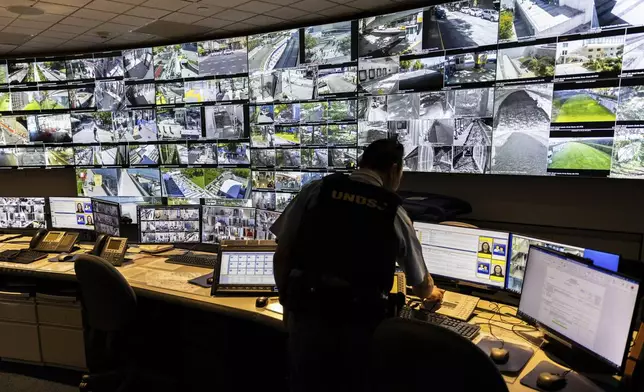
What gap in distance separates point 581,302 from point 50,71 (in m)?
5.50

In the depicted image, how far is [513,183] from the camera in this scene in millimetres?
3156

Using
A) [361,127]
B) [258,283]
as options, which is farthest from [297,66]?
[258,283]

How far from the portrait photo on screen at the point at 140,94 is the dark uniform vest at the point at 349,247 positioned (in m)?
Answer: 3.57

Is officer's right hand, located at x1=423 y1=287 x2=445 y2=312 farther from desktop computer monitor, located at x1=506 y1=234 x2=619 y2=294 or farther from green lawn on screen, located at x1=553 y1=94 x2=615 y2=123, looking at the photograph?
green lawn on screen, located at x1=553 y1=94 x2=615 y2=123

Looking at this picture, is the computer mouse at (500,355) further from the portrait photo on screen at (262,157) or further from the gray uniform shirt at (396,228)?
the portrait photo on screen at (262,157)

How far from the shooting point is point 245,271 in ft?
7.77

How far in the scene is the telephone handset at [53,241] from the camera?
128 inches

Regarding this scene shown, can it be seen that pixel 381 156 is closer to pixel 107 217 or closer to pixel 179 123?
pixel 107 217

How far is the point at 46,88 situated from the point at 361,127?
3.77 m

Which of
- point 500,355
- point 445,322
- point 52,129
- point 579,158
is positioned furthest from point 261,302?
point 52,129

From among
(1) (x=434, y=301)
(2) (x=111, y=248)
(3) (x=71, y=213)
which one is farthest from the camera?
(3) (x=71, y=213)

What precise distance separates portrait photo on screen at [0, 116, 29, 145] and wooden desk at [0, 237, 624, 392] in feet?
7.99

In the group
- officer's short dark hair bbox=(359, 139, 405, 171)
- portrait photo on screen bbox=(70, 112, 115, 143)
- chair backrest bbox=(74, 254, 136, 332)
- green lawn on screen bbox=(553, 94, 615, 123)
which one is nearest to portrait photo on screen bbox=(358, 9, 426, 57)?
green lawn on screen bbox=(553, 94, 615, 123)

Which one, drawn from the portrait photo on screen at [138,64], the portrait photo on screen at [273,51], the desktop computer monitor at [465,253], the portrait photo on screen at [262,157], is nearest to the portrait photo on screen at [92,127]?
the portrait photo on screen at [138,64]
